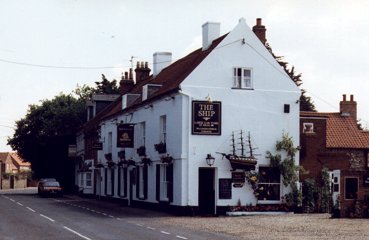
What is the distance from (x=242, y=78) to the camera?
1467 inches

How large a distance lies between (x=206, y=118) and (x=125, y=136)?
8243mm

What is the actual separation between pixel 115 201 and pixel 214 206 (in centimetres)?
1702

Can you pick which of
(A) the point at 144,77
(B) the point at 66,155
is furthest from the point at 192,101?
(B) the point at 66,155

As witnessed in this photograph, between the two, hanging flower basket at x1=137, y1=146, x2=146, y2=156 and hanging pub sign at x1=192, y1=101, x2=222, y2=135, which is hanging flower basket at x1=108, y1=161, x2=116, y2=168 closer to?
hanging flower basket at x1=137, y1=146, x2=146, y2=156

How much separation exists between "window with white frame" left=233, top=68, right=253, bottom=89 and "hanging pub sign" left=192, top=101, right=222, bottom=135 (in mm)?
1600

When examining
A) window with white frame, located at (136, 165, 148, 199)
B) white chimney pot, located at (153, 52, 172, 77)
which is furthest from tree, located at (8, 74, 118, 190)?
window with white frame, located at (136, 165, 148, 199)

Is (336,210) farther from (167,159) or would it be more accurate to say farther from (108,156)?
(108,156)

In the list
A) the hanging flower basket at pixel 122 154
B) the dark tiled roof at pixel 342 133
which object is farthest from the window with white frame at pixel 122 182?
the dark tiled roof at pixel 342 133

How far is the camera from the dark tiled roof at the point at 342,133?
148ft

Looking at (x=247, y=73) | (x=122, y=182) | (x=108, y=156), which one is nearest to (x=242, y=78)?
(x=247, y=73)

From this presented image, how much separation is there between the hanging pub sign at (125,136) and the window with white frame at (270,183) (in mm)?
9299

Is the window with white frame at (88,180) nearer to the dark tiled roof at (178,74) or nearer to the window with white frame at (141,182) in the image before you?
the dark tiled roof at (178,74)

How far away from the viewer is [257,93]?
123ft

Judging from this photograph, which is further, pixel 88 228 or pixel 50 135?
pixel 50 135
